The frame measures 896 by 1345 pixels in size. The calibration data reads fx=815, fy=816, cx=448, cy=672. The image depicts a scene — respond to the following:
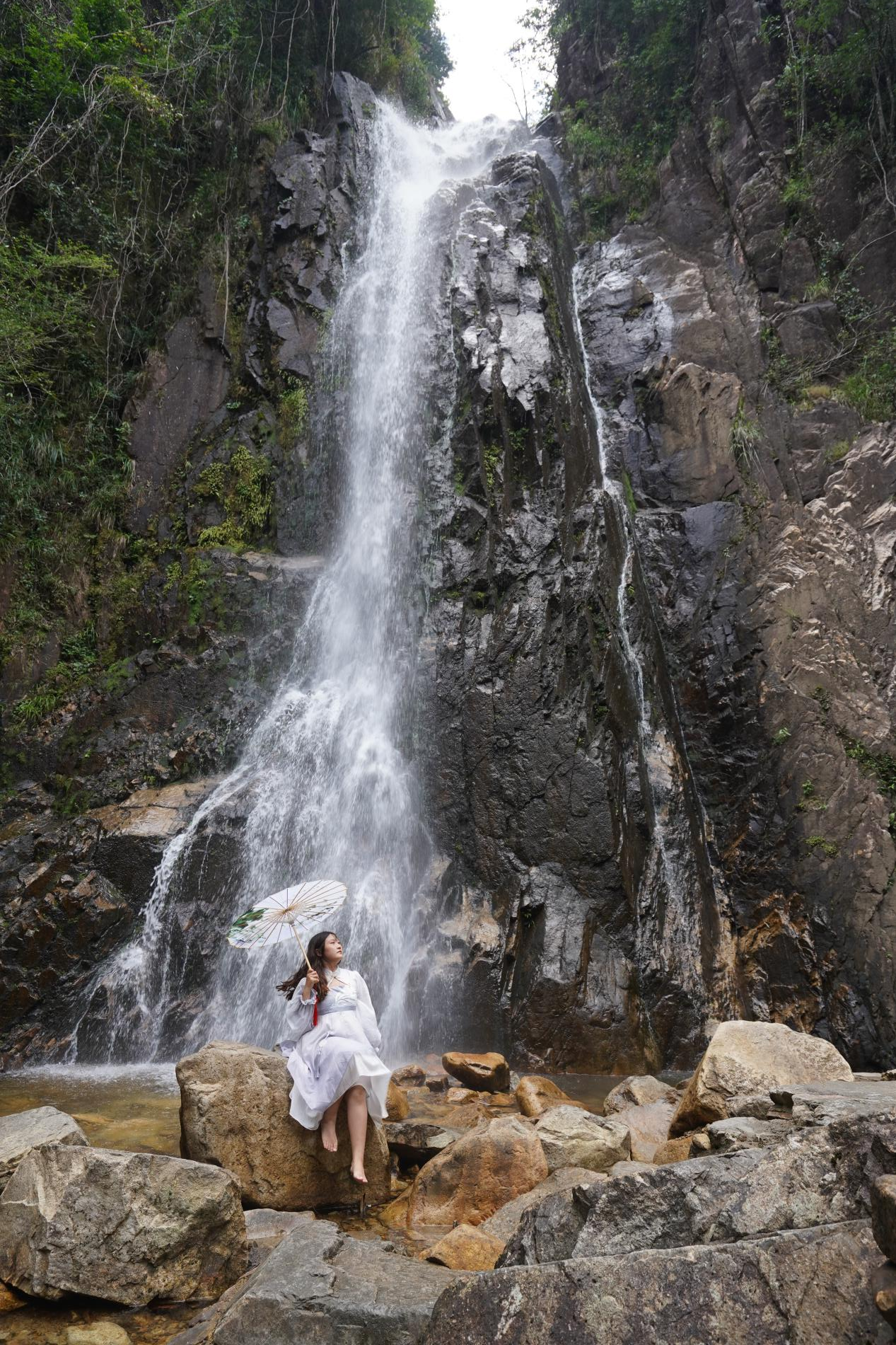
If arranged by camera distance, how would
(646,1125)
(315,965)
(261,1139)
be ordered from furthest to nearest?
(646,1125) → (315,965) → (261,1139)

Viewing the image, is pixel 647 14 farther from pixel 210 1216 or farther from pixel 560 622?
pixel 210 1216

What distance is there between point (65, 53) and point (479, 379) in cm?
889

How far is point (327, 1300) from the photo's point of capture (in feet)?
8.53

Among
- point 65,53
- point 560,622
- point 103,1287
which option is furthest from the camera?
point 65,53

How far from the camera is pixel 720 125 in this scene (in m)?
13.6

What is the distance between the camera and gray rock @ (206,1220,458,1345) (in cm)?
251

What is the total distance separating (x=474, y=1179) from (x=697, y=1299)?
2373 mm

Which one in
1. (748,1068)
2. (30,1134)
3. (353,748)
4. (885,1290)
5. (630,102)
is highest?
(630,102)

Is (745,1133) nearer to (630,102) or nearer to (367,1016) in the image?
(367,1016)

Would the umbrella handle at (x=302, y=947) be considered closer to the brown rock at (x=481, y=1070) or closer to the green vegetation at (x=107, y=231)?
the brown rock at (x=481, y=1070)

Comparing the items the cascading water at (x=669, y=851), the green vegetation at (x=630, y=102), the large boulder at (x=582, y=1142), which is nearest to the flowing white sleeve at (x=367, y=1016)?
the large boulder at (x=582, y=1142)

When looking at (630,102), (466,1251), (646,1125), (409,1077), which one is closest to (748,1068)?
(646,1125)

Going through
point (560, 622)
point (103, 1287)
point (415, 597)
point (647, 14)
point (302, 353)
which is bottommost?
point (103, 1287)

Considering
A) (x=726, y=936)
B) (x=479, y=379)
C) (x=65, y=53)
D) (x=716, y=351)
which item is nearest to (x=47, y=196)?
(x=65, y=53)
